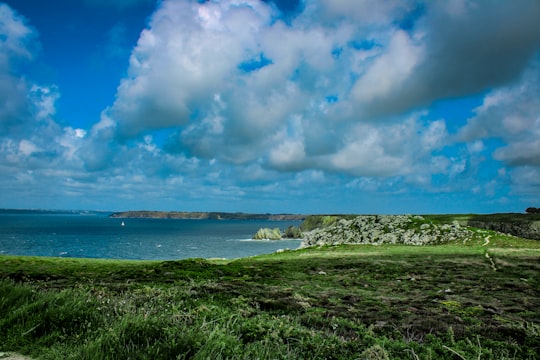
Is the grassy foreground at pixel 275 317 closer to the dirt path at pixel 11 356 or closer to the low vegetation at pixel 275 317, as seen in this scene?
the low vegetation at pixel 275 317

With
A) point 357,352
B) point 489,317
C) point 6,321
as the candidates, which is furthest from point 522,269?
point 6,321

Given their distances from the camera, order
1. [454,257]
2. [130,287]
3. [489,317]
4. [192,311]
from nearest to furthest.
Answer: [192,311]
[489,317]
[130,287]
[454,257]

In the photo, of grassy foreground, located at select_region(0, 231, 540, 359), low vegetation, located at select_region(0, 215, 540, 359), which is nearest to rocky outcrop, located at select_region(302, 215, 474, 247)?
low vegetation, located at select_region(0, 215, 540, 359)

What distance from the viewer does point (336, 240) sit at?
41688 millimetres

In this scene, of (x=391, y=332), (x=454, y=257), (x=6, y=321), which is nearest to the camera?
(x=6, y=321)

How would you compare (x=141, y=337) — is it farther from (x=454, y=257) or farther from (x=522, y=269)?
(x=454, y=257)

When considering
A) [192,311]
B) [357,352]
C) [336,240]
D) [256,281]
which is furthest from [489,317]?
[336,240]

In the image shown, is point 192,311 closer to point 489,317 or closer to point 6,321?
point 6,321

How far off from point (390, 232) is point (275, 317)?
33.3 m

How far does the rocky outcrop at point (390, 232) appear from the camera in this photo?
1331 inches

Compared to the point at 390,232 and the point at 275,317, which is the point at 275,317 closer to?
the point at 275,317

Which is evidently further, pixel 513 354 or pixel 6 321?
pixel 6 321

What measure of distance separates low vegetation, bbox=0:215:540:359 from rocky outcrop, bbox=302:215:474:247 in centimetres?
2079

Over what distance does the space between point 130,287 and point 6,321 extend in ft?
13.9
